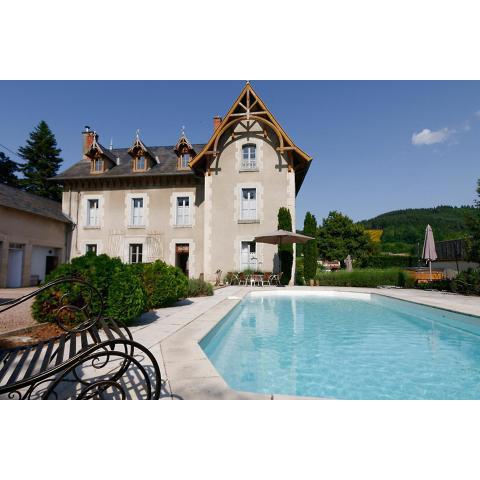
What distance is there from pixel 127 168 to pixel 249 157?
316 inches

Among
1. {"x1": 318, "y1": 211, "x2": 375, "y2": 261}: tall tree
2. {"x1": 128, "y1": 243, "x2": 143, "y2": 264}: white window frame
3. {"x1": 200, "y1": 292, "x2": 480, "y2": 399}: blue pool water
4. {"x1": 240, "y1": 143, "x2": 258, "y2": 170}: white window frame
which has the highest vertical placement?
{"x1": 240, "y1": 143, "x2": 258, "y2": 170}: white window frame

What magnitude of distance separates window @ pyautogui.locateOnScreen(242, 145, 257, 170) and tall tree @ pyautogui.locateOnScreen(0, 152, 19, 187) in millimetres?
28310

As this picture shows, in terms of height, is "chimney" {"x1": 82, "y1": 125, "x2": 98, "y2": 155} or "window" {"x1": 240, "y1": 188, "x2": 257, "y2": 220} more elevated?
"chimney" {"x1": 82, "y1": 125, "x2": 98, "y2": 155}

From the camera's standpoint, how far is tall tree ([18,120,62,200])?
29828 mm

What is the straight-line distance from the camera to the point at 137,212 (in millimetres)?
17109

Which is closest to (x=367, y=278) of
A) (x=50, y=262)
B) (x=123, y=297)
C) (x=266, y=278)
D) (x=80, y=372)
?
(x=266, y=278)

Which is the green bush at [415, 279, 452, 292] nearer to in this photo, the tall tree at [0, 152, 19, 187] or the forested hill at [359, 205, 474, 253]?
the forested hill at [359, 205, 474, 253]

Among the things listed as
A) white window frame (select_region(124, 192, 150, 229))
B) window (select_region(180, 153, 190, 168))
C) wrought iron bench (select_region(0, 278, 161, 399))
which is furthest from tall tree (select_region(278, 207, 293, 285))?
wrought iron bench (select_region(0, 278, 161, 399))

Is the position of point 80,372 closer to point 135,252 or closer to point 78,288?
point 78,288

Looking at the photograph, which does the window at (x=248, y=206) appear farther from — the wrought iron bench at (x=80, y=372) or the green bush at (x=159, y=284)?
the wrought iron bench at (x=80, y=372)

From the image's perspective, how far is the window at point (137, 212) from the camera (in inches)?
669

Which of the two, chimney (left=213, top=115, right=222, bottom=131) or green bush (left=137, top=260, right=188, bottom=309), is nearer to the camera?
green bush (left=137, top=260, right=188, bottom=309)
